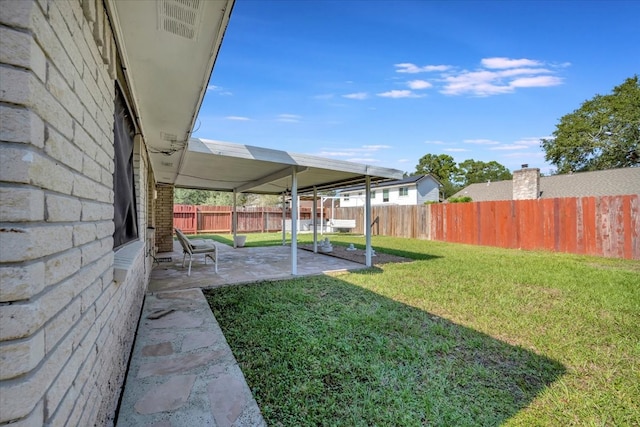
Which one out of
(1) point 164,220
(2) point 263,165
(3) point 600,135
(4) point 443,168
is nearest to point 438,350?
(2) point 263,165

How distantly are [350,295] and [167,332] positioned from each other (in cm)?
288

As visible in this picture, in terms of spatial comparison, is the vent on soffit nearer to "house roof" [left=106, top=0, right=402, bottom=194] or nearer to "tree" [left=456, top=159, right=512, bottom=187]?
"house roof" [left=106, top=0, right=402, bottom=194]

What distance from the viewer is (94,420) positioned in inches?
58.8

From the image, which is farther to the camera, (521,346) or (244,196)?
(244,196)

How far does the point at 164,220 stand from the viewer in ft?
32.2


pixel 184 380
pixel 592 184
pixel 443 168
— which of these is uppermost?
pixel 443 168

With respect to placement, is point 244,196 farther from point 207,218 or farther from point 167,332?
point 167,332

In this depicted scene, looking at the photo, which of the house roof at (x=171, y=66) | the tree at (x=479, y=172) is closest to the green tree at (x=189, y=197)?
the house roof at (x=171, y=66)

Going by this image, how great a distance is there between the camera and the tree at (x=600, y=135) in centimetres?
2275

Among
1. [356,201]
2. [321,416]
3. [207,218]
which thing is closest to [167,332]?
[321,416]

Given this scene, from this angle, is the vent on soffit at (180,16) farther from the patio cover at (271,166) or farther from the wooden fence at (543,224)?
the wooden fence at (543,224)

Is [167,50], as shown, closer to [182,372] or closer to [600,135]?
[182,372]

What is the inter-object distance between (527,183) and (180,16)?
20536 mm

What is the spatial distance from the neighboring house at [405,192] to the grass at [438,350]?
19.9 meters
